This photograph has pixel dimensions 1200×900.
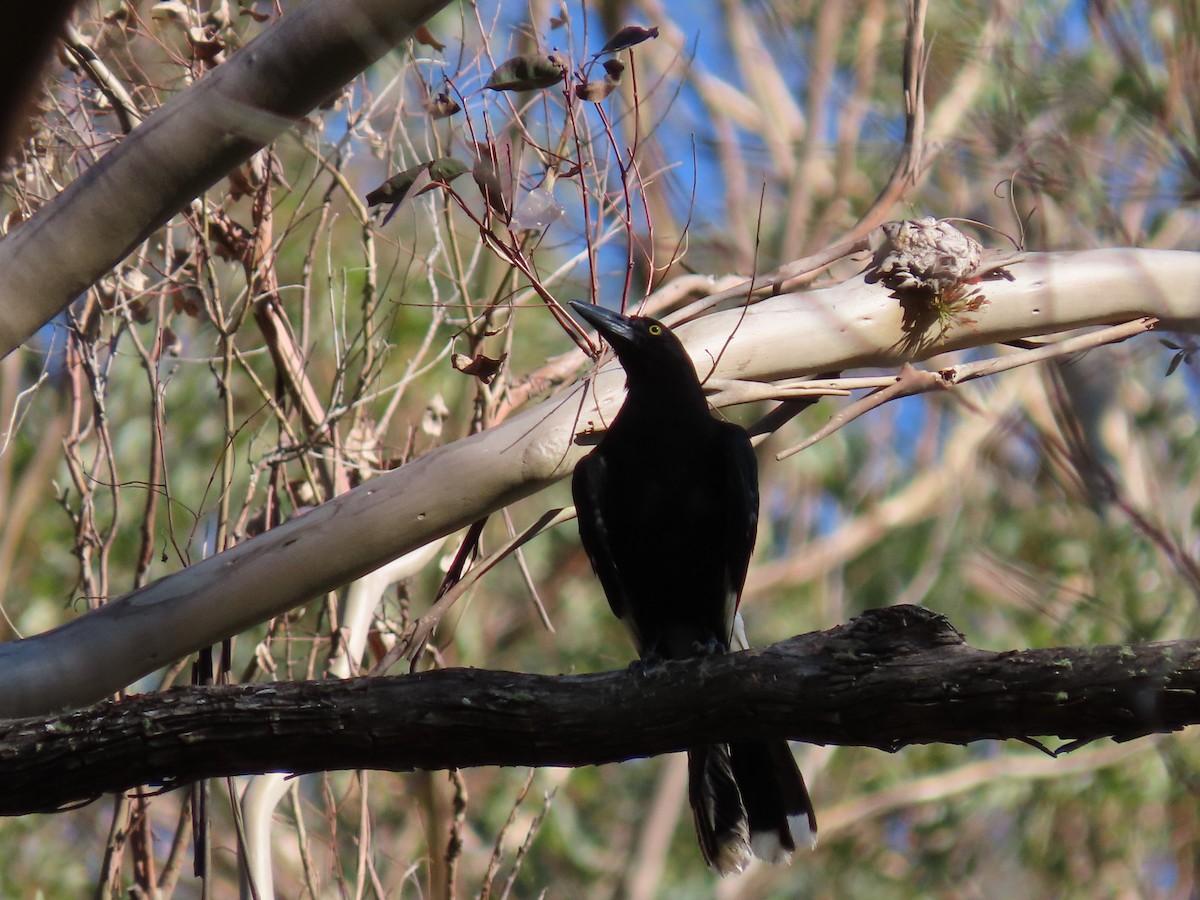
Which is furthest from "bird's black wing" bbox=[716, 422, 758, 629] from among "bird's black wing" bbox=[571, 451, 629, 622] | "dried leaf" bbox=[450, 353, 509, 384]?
"dried leaf" bbox=[450, 353, 509, 384]

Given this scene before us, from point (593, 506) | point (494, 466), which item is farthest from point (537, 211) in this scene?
point (593, 506)

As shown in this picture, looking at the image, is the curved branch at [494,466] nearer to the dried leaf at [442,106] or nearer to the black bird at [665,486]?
the black bird at [665,486]

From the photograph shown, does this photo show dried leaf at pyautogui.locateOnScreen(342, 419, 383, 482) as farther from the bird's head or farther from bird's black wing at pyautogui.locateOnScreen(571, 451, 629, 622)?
the bird's head

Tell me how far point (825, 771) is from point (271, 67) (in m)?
9.81

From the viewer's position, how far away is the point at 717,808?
12.7 ft

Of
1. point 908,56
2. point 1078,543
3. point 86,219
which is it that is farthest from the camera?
point 1078,543

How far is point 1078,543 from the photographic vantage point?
394 inches

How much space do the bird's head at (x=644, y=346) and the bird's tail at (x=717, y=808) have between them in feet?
3.94

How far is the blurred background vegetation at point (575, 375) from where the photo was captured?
132 inches

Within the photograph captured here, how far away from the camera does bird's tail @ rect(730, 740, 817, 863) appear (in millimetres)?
3834

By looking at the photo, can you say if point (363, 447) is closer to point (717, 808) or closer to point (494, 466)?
point (494, 466)

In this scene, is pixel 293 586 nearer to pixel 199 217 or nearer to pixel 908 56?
pixel 199 217

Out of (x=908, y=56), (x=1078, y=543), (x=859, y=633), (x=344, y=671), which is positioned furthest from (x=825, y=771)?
(x=859, y=633)

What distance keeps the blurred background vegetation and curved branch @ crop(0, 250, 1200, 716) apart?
20 centimetres
